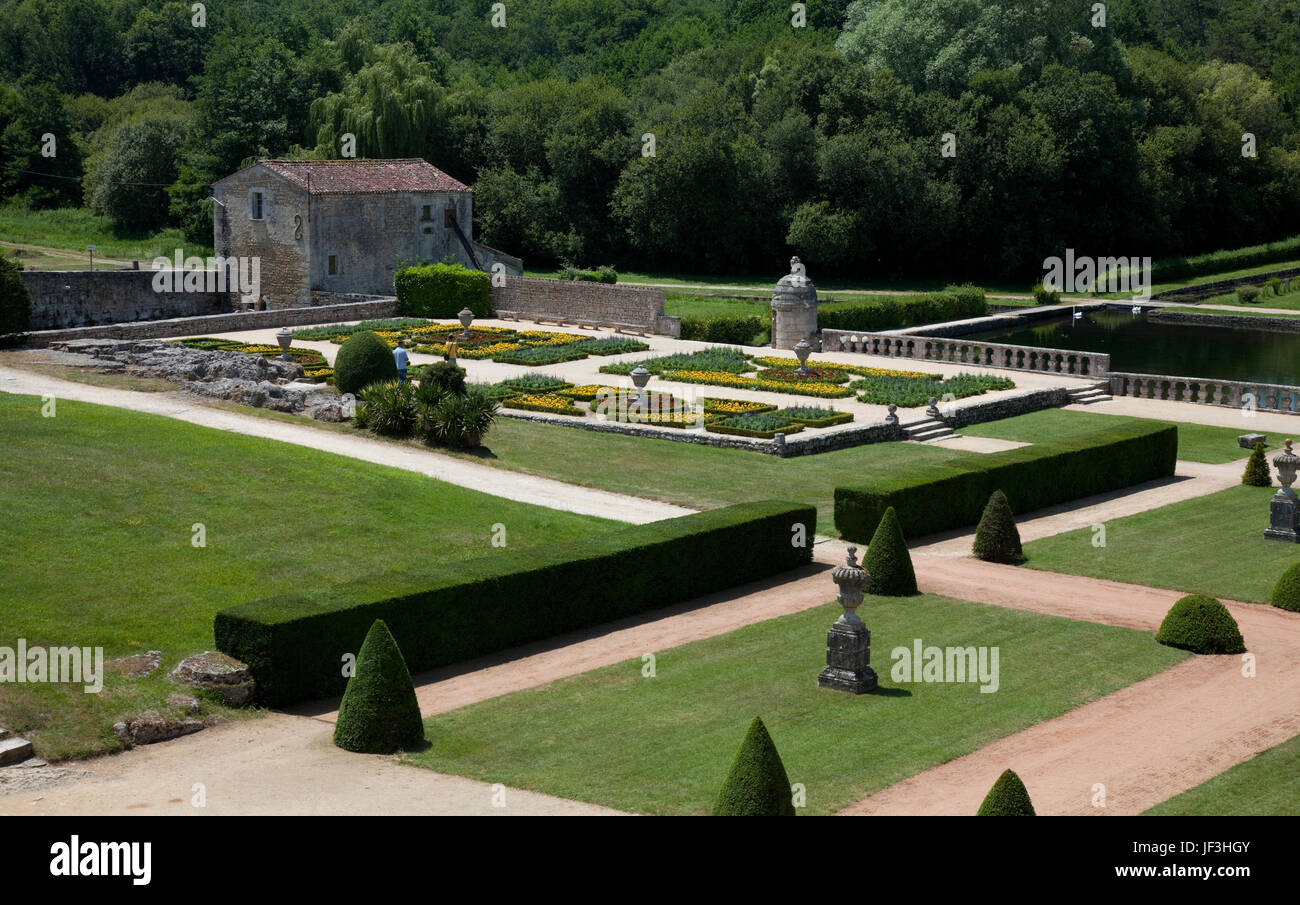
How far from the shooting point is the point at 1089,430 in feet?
141

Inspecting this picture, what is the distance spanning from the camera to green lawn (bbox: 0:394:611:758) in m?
21.2

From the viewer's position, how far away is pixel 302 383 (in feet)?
134

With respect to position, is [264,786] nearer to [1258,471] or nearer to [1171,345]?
[1258,471]

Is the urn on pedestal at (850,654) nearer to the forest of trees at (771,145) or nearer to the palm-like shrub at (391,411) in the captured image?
the palm-like shrub at (391,411)

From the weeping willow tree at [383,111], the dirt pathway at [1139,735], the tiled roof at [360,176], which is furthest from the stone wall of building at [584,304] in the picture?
the dirt pathway at [1139,735]

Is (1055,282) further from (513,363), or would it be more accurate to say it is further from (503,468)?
(503,468)

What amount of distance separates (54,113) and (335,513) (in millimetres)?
73586

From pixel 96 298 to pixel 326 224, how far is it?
32.3ft

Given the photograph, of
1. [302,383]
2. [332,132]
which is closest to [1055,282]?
[332,132]

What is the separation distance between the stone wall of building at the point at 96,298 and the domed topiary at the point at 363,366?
20173 millimetres

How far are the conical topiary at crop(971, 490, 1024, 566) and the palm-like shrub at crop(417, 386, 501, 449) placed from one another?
12659 millimetres

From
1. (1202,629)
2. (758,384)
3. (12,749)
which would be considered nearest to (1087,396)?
(758,384)

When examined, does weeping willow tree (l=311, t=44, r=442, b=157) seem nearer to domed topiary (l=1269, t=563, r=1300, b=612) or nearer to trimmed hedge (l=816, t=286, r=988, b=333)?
trimmed hedge (l=816, t=286, r=988, b=333)

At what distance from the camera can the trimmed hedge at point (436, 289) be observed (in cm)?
6103
